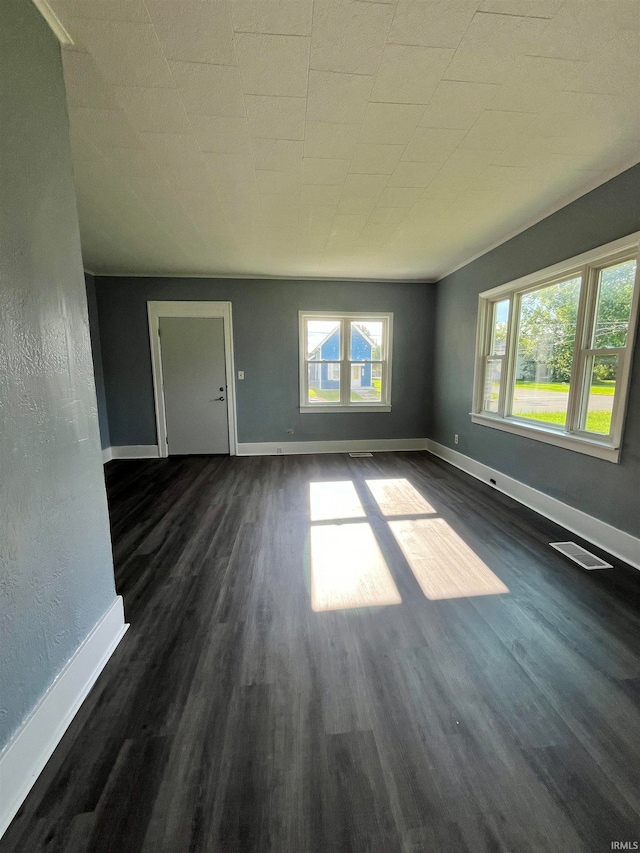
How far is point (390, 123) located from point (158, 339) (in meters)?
4.14

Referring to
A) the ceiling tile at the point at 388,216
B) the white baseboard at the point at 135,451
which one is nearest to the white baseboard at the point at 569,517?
the ceiling tile at the point at 388,216

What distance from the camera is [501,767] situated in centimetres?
113

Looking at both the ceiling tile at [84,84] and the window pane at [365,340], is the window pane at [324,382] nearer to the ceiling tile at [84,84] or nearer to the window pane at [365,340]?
the window pane at [365,340]

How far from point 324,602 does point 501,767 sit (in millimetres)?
1018

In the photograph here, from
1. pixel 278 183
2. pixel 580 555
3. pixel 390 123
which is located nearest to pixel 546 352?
pixel 580 555

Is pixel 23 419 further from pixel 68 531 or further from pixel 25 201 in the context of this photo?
pixel 25 201

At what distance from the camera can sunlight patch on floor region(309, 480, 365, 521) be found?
3.11 meters

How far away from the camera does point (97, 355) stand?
4.80 m

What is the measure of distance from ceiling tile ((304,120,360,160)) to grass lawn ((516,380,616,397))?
95.0 inches

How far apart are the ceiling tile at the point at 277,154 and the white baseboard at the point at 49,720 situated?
8.61ft

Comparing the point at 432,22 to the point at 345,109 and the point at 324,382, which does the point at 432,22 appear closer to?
the point at 345,109

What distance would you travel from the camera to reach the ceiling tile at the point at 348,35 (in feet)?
4.06

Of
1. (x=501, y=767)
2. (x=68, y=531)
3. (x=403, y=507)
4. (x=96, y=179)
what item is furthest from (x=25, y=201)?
(x=403, y=507)

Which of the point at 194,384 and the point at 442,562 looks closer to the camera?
the point at 442,562
